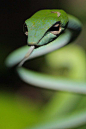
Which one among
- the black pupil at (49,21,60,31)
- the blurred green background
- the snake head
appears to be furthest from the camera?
the blurred green background

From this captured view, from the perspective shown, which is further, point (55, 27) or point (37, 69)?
point (37, 69)

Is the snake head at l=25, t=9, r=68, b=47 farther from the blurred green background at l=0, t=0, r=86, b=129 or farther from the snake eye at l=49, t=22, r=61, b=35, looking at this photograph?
the blurred green background at l=0, t=0, r=86, b=129

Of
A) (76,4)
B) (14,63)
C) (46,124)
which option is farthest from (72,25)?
(76,4)

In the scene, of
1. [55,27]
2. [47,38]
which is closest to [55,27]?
[55,27]

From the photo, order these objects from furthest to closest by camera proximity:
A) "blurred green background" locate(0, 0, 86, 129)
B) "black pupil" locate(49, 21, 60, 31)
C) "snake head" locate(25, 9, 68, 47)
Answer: "blurred green background" locate(0, 0, 86, 129)
"black pupil" locate(49, 21, 60, 31)
"snake head" locate(25, 9, 68, 47)

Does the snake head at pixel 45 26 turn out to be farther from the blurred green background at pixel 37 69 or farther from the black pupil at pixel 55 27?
the blurred green background at pixel 37 69

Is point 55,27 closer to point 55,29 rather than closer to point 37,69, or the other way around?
point 55,29

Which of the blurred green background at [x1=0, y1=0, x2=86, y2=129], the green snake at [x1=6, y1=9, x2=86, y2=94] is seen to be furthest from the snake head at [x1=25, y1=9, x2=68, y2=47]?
the blurred green background at [x1=0, y1=0, x2=86, y2=129]

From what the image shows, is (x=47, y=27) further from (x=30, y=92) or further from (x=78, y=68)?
(x=30, y=92)
